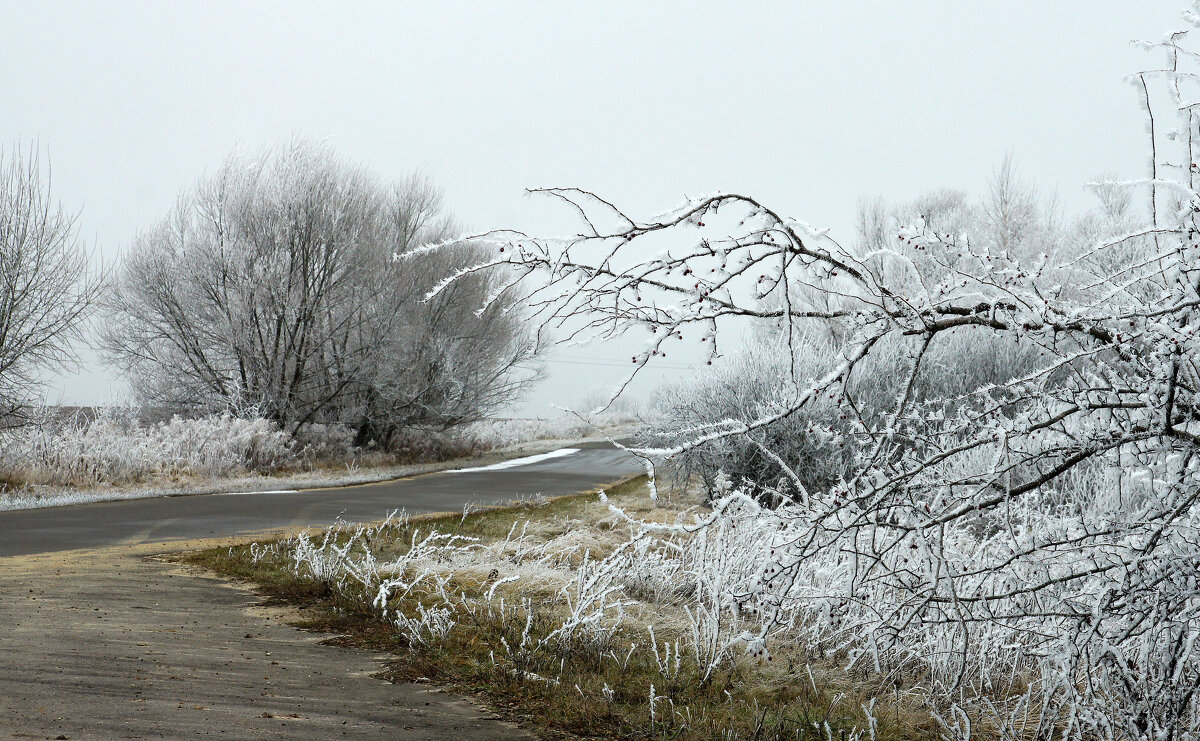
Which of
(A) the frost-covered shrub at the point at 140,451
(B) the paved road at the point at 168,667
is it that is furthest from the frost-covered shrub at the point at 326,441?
(B) the paved road at the point at 168,667

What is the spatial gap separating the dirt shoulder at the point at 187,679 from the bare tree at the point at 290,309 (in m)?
14.0

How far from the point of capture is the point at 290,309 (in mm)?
20219

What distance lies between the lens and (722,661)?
15.8 feet

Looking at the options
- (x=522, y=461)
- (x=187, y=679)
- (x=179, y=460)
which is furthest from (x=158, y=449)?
(x=187, y=679)

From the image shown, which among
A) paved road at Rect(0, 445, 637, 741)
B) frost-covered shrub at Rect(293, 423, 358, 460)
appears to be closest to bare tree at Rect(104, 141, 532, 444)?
frost-covered shrub at Rect(293, 423, 358, 460)

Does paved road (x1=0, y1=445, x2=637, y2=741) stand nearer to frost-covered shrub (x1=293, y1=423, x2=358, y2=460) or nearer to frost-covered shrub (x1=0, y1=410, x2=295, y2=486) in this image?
frost-covered shrub (x1=0, y1=410, x2=295, y2=486)

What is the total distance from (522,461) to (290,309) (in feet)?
22.2

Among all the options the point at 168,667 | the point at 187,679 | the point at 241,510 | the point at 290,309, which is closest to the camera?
the point at 187,679

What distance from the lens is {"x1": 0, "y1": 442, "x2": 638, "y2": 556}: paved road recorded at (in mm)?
9164

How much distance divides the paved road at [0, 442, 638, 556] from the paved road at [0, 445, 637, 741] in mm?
511

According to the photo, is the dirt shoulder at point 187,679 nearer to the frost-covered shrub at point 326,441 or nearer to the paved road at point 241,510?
the paved road at point 241,510

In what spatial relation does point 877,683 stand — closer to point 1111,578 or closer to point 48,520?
point 1111,578

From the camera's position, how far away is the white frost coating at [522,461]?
63.4 feet

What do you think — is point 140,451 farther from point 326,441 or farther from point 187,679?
point 187,679
